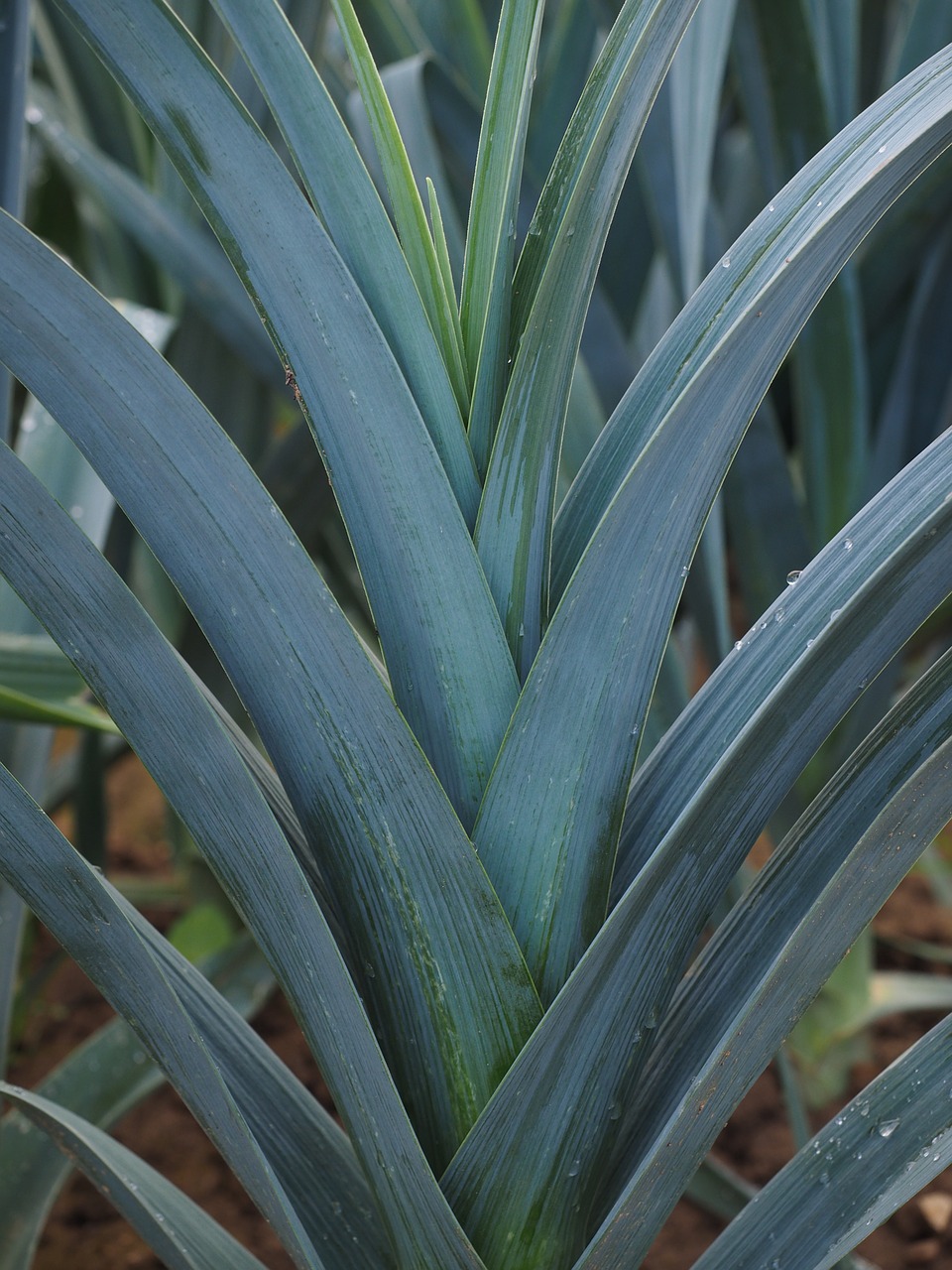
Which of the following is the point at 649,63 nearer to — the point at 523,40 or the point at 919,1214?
the point at 523,40

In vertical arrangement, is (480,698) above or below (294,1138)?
above

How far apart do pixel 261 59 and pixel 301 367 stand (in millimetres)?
103

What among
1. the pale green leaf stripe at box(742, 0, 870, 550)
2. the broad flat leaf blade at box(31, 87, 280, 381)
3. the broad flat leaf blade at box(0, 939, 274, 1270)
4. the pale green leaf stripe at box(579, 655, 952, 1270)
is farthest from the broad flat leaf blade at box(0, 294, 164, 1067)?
the pale green leaf stripe at box(742, 0, 870, 550)

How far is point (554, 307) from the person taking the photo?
1.13ft

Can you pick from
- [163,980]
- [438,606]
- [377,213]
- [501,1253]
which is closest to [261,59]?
[377,213]

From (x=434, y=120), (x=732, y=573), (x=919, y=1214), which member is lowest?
(x=919, y=1214)

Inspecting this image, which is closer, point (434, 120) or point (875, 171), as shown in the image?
point (875, 171)

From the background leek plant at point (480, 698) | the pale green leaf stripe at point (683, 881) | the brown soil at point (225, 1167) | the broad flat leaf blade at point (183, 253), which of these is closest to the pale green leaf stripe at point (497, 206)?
the background leek plant at point (480, 698)

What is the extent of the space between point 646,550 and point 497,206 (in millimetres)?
131

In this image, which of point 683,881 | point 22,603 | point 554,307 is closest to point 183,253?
point 22,603

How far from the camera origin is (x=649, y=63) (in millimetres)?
339

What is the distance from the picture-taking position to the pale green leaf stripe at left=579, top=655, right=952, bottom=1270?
31 centimetres

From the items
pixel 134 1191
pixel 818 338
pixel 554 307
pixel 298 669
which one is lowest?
pixel 134 1191

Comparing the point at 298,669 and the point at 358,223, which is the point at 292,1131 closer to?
the point at 298,669
